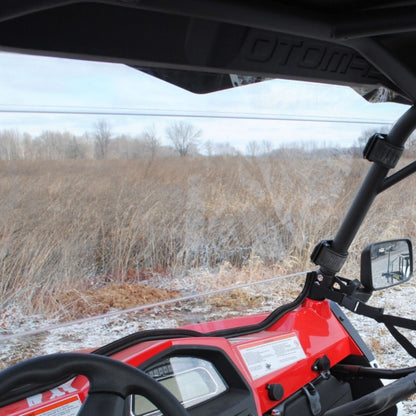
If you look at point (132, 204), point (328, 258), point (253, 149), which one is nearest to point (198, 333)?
point (132, 204)

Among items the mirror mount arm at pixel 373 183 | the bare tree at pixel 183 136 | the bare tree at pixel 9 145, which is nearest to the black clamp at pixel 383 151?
the mirror mount arm at pixel 373 183

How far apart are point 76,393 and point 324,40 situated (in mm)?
931

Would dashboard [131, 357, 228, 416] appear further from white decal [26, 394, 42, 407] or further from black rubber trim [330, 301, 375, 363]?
black rubber trim [330, 301, 375, 363]

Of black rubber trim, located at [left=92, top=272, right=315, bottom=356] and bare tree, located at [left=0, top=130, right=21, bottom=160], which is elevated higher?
bare tree, located at [left=0, top=130, right=21, bottom=160]

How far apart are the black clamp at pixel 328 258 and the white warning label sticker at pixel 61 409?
1.02 m

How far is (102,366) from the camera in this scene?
2.56 ft

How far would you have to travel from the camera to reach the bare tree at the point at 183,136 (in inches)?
64.1

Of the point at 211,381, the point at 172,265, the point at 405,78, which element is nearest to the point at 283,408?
the point at 211,381

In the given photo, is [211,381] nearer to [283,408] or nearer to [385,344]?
[283,408]

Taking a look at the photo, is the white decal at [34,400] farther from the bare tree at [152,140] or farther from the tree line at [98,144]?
the bare tree at [152,140]

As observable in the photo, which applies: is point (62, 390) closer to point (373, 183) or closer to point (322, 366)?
point (322, 366)

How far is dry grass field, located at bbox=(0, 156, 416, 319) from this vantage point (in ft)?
4.24

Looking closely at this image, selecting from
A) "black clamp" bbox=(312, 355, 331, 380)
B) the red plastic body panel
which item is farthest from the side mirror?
"black clamp" bbox=(312, 355, 331, 380)

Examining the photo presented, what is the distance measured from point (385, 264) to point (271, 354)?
0.58 m
